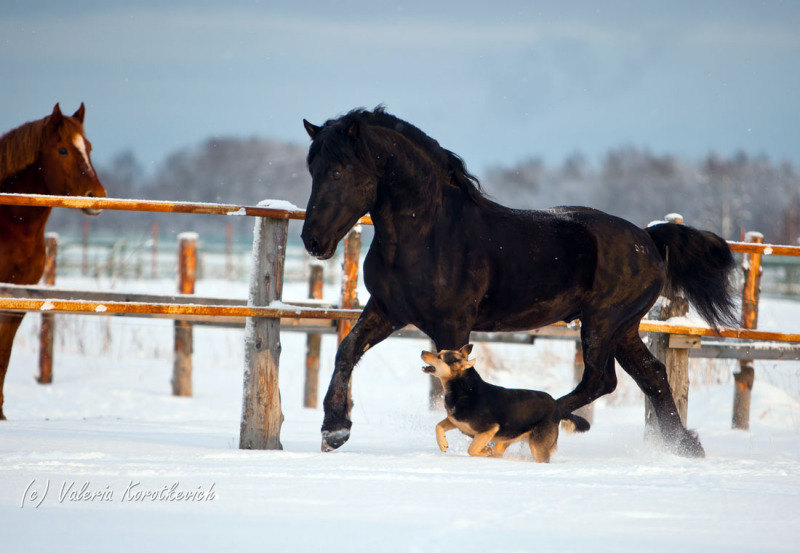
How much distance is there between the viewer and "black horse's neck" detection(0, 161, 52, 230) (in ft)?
18.2

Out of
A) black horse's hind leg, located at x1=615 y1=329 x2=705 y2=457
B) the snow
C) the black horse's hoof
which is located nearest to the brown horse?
the snow

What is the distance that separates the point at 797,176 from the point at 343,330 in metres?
63.5

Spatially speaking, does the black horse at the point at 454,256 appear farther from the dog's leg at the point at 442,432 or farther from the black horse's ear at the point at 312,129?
the dog's leg at the point at 442,432

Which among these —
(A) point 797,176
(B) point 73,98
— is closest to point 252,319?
(A) point 797,176

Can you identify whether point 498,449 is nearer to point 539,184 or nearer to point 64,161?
point 64,161

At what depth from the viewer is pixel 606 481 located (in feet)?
10.9

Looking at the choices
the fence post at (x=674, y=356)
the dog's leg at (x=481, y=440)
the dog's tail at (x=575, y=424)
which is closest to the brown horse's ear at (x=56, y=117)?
the dog's leg at (x=481, y=440)

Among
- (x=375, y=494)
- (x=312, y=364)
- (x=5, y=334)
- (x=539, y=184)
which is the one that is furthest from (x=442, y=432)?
(x=539, y=184)

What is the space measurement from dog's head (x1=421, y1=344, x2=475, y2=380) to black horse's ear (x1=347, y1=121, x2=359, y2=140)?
1.18 m

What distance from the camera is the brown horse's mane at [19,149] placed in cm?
564

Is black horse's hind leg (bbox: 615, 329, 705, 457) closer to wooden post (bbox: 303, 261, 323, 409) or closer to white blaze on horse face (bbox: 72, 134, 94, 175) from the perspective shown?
white blaze on horse face (bbox: 72, 134, 94, 175)

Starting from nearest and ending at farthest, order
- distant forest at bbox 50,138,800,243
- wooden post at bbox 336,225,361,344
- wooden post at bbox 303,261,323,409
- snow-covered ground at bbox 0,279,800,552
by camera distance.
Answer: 1. snow-covered ground at bbox 0,279,800,552
2. wooden post at bbox 336,225,361,344
3. wooden post at bbox 303,261,323,409
4. distant forest at bbox 50,138,800,243

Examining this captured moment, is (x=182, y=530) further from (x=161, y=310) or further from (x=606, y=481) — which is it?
(x=161, y=310)

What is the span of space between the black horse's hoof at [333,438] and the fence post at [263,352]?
44 cm
